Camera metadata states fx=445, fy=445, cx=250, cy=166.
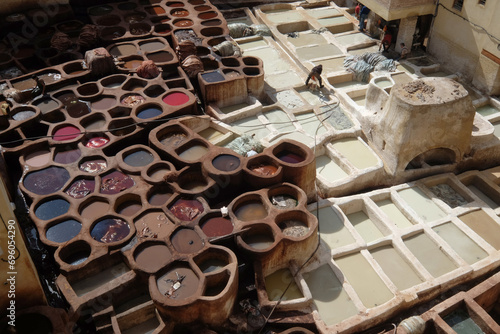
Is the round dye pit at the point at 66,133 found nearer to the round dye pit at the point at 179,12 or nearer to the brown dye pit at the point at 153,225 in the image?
the brown dye pit at the point at 153,225

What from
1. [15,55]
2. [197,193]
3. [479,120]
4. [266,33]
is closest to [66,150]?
[197,193]

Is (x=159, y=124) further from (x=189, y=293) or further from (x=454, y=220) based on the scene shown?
(x=454, y=220)

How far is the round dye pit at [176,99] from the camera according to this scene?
1608cm

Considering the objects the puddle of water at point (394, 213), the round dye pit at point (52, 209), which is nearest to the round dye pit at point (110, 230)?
the round dye pit at point (52, 209)

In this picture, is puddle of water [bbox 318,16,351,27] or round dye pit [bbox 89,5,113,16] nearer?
round dye pit [bbox 89,5,113,16]

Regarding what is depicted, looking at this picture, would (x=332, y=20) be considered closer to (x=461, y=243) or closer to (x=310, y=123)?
(x=310, y=123)

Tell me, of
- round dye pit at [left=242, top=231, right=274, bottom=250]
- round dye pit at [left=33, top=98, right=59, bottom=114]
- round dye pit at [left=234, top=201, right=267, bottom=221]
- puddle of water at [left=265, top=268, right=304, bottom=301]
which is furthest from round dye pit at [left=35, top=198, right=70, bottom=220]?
puddle of water at [left=265, top=268, right=304, bottom=301]

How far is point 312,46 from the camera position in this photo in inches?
838

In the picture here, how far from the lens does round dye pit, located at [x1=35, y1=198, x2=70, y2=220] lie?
1249 centimetres

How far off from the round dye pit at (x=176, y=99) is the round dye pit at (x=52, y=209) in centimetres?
523

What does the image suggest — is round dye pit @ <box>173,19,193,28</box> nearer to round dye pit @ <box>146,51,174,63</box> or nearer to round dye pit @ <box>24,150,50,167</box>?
round dye pit @ <box>146,51,174,63</box>

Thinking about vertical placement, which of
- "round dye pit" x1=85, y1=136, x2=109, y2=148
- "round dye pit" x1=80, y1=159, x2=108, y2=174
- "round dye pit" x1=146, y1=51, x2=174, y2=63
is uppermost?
"round dye pit" x1=146, y1=51, x2=174, y2=63

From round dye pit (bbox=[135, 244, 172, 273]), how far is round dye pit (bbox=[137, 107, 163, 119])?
5580 mm

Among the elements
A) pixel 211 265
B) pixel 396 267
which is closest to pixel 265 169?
pixel 211 265
